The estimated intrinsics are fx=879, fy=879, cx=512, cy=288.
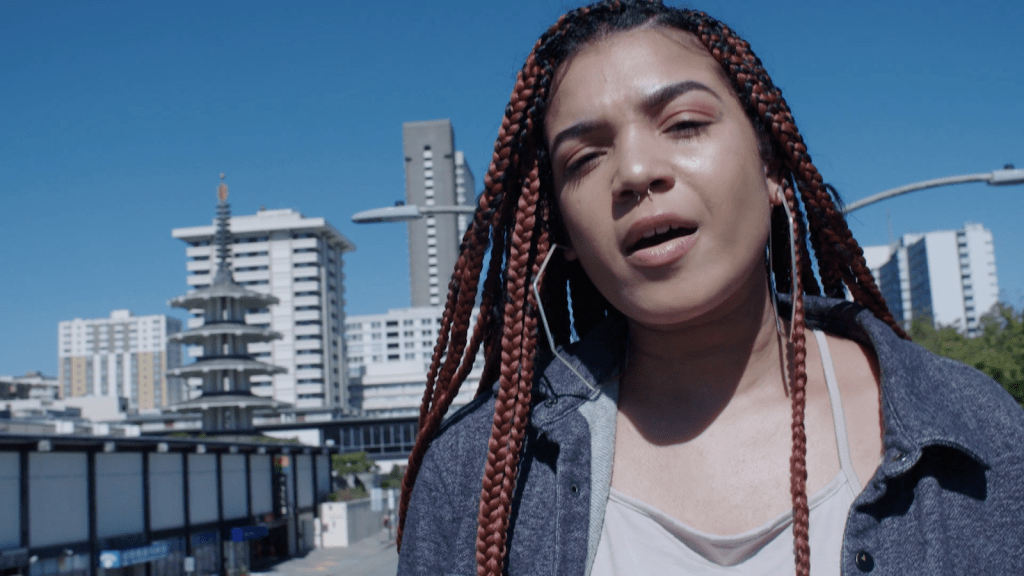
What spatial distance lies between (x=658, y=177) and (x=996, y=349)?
86.5 feet

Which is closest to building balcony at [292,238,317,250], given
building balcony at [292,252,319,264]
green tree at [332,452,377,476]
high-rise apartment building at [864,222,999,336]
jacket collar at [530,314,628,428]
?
building balcony at [292,252,319,264]

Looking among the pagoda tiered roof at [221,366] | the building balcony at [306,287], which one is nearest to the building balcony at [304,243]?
the building balcony at [306,287]

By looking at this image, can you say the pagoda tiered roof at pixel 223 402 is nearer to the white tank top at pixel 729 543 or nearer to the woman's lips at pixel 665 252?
the white tank top at pixel 729 543

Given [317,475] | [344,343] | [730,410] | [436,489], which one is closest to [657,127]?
[730,410]

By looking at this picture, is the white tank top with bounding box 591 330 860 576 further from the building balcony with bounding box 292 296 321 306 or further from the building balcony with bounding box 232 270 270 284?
the building balcony with bounding box 232 270 270 284

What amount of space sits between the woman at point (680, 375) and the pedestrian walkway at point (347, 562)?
119 feet

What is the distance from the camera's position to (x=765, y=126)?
1.83 m

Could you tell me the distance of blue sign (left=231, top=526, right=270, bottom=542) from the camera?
34.7m

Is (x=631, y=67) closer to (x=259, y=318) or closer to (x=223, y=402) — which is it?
(x=223, y=402)

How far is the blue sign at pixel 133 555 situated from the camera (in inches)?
1006

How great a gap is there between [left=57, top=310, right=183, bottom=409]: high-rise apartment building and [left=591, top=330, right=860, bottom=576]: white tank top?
191550mm

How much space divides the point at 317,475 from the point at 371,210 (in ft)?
129

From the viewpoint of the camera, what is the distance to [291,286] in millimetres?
112688

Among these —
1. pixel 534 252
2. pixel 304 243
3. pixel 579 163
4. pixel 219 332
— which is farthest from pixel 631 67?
pixel 304 243
